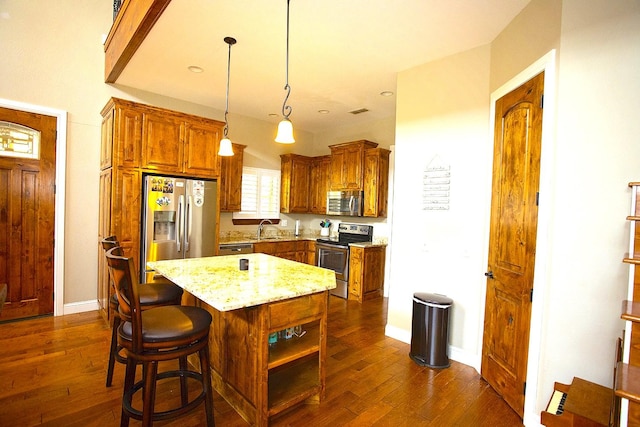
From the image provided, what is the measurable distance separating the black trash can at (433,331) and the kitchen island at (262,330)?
106 cm

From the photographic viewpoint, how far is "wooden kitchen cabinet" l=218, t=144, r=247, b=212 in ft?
16.5

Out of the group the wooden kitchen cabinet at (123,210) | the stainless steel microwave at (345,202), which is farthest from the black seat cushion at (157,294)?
the stainless steel microwave at (345,202)

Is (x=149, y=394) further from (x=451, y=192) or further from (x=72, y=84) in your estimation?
(x=72, y=84)

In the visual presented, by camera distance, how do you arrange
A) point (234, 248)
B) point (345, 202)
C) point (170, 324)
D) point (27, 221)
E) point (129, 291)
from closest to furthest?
point (129, 291) → point (170, 324) → point (27, 221) → point (234, 248) → point (345, 202)

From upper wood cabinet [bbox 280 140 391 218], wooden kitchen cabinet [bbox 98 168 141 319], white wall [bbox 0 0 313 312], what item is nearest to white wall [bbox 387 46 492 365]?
upper wood cabinet [bbox 280 140 391 218]

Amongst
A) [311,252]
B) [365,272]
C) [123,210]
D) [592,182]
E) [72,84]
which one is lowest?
[365,272]

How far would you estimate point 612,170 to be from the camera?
5.85 feet

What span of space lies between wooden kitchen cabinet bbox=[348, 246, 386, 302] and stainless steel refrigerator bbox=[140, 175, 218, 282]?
216 centimetres

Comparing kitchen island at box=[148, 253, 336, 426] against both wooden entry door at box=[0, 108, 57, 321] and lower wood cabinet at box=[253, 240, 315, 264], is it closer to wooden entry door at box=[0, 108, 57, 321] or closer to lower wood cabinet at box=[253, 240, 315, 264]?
wooden entry door at box=[0, 108, 57, 321]

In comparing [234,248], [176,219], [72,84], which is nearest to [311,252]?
[234,248]

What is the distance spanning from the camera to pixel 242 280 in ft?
6.70

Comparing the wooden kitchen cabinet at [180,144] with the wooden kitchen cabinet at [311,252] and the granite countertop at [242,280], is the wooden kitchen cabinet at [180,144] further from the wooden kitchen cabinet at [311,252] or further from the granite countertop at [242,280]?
the wooden kitchen cabinet at [311,252]

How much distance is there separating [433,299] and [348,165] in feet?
9.83

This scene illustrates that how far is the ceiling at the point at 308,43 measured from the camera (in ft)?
7.87
